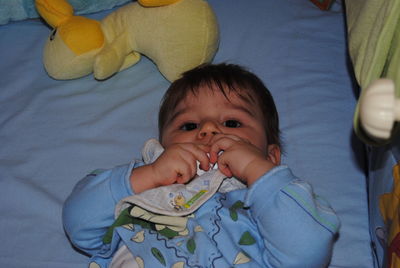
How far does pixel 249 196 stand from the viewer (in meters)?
0.99

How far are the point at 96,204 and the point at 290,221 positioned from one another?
14.0 inches

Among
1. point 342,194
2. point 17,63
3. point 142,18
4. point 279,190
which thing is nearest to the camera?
point 279,190

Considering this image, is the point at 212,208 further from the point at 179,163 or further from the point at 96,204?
the point at 96,204

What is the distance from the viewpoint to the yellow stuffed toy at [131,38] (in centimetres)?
140

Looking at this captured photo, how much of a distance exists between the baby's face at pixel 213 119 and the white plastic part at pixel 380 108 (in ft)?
1.56

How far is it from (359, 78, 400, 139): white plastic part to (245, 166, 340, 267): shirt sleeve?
32 centimetres

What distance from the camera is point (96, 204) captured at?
107cm

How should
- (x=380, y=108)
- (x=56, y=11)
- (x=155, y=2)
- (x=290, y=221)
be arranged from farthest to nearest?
(x=56, y=11)
(x=155, y=2)
(x=290, y=221)
(x=380, y=108)

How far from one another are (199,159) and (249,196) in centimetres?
12

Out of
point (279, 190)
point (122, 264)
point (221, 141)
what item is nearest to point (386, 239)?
point (279, 190)

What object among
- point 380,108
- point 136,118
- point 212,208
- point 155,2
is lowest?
point 136,118

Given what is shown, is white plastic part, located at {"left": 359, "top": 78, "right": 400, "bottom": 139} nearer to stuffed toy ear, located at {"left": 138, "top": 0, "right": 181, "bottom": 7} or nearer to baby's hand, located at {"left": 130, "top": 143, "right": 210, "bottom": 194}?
baby's hand, located at {"left": 130, "top": 143, "right": 210, "bottom": 194}

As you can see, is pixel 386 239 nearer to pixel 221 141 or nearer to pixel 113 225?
pixel 221 141

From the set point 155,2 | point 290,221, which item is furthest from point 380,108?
point 155,2
